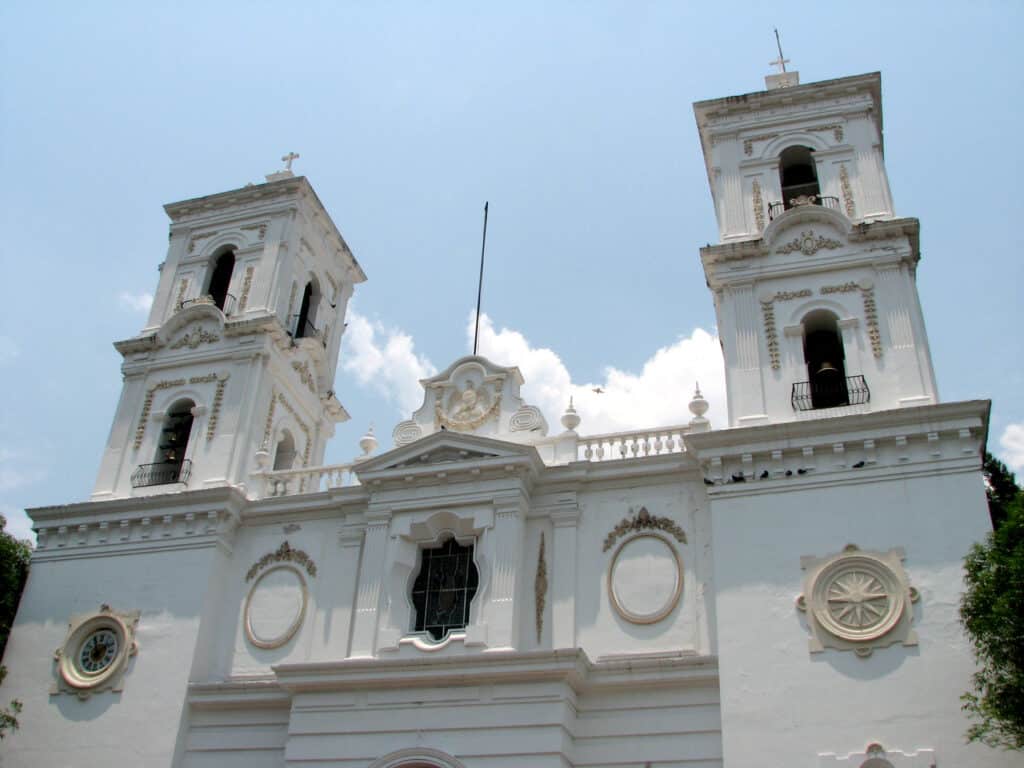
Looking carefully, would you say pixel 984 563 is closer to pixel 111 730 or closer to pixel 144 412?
pixel 111 730

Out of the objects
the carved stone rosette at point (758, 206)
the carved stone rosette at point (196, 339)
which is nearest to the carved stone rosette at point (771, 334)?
the carved stone rosette at point (758, 206)

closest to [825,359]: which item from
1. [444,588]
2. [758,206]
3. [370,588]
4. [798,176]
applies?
[758,206]

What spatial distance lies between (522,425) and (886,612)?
7690 millimetres

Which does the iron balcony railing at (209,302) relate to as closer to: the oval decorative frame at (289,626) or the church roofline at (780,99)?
the oval decorative frame at (289,626)

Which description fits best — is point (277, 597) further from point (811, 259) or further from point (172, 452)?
point (811, 259)

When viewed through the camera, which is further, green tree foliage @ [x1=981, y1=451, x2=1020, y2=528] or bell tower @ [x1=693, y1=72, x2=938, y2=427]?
green tree foliage @ [x1=981, y1=451, x2=1020, y2=528]

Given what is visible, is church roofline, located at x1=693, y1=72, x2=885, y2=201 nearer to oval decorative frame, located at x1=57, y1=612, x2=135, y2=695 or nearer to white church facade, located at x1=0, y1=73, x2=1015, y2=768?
white church facade, located at x1=0, y1=73, x2=1015, y2=768

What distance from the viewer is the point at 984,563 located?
14.5 meters

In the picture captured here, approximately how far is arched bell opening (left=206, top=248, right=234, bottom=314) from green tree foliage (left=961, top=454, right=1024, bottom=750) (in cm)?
1814

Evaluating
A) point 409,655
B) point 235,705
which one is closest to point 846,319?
point 409,655

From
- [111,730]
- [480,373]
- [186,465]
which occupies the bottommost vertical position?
[111,730]

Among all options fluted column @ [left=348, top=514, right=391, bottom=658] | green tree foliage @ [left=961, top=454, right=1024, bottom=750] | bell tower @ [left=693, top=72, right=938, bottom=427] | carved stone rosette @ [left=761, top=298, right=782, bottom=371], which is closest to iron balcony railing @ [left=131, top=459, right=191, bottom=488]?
fluted column @ [left=348, top=514, right=391, bottom=658]

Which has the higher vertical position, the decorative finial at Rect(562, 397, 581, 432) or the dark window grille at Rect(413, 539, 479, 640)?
the decorative finial at Rect(562, 397, 581, 432)

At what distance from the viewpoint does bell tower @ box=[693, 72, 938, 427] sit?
1909cm
